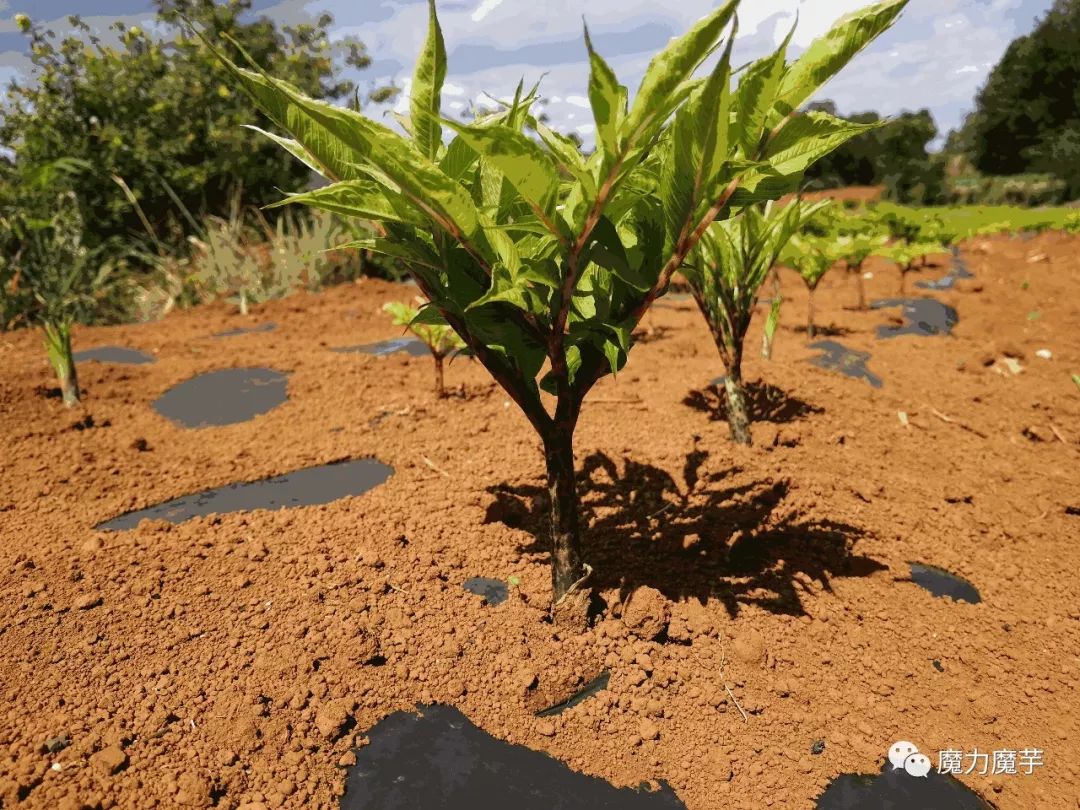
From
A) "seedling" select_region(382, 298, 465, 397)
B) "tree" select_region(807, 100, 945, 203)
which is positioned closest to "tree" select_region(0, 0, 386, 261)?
"seedling" select_region(382, 298, 465, 397)

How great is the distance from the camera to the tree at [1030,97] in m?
39.3

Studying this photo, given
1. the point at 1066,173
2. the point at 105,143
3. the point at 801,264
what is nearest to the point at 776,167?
the point at 801,264

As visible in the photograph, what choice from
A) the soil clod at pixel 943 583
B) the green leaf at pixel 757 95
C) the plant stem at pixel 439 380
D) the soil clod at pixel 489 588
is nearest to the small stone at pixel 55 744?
the soil clod at pixel 489 588

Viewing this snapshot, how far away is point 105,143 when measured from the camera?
1079 centimetres

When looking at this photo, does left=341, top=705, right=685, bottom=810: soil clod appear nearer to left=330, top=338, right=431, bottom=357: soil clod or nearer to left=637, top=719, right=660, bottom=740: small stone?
left=637, top=719, right=660, bottom=740: small stone

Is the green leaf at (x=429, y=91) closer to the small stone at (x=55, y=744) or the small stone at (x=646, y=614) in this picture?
the small stone at (x=646, y=614)

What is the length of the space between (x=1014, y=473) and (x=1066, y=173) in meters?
35.3

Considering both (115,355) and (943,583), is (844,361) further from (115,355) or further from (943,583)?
(115,355)

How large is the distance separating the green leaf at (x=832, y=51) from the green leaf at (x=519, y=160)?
1.68 ft

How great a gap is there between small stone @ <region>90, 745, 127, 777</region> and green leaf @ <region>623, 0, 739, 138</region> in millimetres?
1761

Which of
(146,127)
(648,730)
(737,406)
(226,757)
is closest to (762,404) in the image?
(737,406)

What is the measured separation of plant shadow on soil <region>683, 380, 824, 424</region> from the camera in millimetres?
3365

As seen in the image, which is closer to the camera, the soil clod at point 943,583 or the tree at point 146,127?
the soil clod at point 943,583

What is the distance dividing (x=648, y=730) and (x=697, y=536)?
0.80 meters
